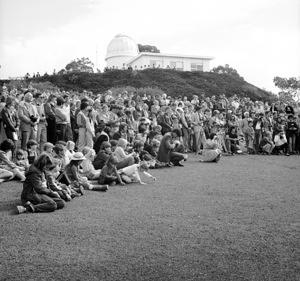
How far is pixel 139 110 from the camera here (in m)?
17.8

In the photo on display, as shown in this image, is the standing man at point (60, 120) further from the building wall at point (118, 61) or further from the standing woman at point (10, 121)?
the building wall at point (118, 61)

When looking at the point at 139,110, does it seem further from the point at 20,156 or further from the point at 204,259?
the point at 204,259

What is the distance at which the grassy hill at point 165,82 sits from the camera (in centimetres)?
4175

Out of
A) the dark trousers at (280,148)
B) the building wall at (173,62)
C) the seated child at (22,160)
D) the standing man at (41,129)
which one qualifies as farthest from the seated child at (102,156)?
the building wall at (173,62)

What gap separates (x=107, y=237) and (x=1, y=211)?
267cm

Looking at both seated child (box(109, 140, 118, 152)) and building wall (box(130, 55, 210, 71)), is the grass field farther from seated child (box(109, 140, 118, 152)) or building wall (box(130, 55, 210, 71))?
building wall (box(130, 55, 210, 71))

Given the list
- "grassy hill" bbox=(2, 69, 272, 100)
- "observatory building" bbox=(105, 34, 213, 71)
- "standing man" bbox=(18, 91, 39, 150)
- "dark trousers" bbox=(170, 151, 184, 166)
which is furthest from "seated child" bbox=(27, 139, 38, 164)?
"observatory building" bbox=(105, 34, 213, 71)

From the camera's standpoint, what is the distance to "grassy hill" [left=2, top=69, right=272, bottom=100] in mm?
41750

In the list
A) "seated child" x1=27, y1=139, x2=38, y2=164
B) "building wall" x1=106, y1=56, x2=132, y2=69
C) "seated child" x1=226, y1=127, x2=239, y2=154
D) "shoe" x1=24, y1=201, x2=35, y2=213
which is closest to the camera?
"shoe" x1=24, y1=201, x2=35, y2=213

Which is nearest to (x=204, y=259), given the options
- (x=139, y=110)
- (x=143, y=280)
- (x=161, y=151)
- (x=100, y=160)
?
(x=143, y=280)

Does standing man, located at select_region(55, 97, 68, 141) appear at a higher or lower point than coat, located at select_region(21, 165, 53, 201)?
higher

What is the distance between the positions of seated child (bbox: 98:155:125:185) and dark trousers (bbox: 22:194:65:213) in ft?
8.83

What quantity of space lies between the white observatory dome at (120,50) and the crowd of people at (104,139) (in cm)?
4329

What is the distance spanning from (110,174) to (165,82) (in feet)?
112
